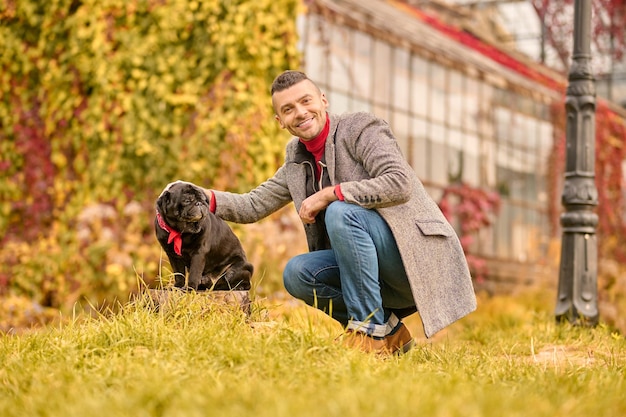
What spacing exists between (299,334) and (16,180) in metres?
5.40

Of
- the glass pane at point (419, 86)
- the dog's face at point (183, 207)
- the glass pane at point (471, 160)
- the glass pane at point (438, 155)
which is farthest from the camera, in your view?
the glass pane at point (471, 160)

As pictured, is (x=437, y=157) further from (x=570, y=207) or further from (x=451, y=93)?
(x=570, y=207)

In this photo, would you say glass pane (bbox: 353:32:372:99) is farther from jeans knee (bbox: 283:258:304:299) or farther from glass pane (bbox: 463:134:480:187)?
jeans knee (bbox: 283:258:304:299)

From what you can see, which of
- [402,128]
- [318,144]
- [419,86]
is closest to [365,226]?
[318,144]

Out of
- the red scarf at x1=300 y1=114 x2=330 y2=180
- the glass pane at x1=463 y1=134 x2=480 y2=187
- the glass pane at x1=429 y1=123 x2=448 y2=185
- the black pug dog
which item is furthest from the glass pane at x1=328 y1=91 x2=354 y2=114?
the black pug dog

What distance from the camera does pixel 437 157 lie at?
11.0 meters

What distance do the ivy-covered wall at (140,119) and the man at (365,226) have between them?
293 cm

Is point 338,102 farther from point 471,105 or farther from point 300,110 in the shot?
point 300,110

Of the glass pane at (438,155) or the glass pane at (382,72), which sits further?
the glass pane at (438,155)

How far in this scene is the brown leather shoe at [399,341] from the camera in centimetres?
401

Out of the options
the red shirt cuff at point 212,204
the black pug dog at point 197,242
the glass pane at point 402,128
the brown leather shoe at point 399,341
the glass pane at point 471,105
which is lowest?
the brown leather shoe at point 399,341

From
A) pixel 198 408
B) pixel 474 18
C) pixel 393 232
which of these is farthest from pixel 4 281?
pixel 474 18

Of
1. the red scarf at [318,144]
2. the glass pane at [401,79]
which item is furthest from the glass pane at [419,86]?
the red scarf at [318,144]

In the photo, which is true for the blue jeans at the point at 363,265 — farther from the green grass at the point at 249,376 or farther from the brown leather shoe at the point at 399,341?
the green grass at the point at 249,376
